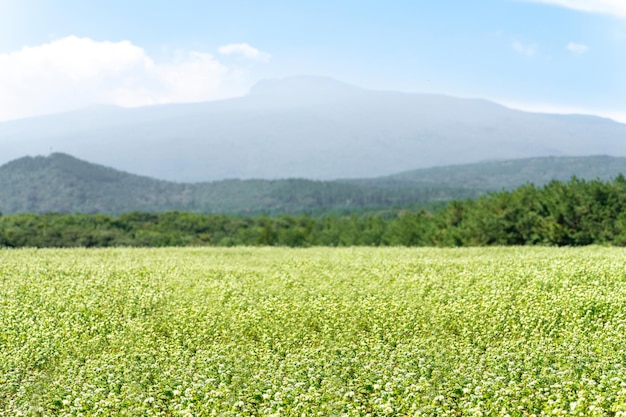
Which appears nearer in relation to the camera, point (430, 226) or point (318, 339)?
point (318, 339)

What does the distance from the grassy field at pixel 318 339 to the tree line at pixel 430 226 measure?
1202 inches

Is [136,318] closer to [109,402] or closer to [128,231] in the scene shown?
[109,402]

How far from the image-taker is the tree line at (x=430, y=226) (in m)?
61.2

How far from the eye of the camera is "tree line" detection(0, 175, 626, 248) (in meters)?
61.2

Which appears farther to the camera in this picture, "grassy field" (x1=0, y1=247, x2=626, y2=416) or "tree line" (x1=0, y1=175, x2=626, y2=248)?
"tree line" (x1=0, y1=175, x2=626, y2=248)

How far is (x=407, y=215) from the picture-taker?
107 metres

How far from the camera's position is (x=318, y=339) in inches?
785

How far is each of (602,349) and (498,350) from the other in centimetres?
255

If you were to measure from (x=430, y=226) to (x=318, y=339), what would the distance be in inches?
2900

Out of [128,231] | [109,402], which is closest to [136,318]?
[109,402]

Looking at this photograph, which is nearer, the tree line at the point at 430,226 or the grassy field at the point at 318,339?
the grassy field at the point at 318,339

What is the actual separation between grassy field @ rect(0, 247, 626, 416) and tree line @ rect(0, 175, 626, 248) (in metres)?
30.5

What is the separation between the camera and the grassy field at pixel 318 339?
13.3 m

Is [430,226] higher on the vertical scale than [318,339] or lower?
lower
